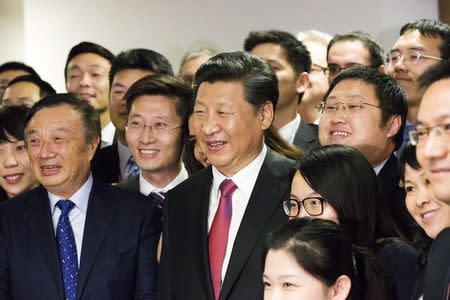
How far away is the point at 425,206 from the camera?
8.99 ft

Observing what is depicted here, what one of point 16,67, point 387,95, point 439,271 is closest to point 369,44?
point 387,95

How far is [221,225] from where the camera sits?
3092 mm

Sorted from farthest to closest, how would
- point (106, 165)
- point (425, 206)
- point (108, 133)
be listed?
point (108, 133) < point (106, 165) < point (425, 206)

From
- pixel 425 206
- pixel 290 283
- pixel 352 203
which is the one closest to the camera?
pixel 290 283

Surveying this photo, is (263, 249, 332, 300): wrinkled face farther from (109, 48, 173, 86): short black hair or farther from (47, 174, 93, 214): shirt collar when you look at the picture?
(109, 48, 173, 86): short black hair

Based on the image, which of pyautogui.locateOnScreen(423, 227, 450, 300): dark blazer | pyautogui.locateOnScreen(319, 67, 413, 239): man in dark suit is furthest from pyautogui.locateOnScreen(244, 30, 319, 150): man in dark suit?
→ pyautogui.locateOnScreen(423, 227, 450, 300): dark blazer

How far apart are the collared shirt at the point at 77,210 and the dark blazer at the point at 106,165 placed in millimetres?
731

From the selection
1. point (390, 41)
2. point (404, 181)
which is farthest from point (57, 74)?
point (404, 181)

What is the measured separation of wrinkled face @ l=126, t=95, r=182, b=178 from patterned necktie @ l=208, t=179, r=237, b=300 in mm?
634

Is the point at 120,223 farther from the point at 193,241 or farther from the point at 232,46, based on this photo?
the point at 232,46

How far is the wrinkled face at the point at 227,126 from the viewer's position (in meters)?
3.19

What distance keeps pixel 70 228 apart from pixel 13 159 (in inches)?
28.6

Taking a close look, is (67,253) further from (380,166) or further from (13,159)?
(380,166)

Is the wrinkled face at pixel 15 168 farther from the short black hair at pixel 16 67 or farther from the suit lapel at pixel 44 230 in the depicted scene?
the short black hair at pixel 16 67
